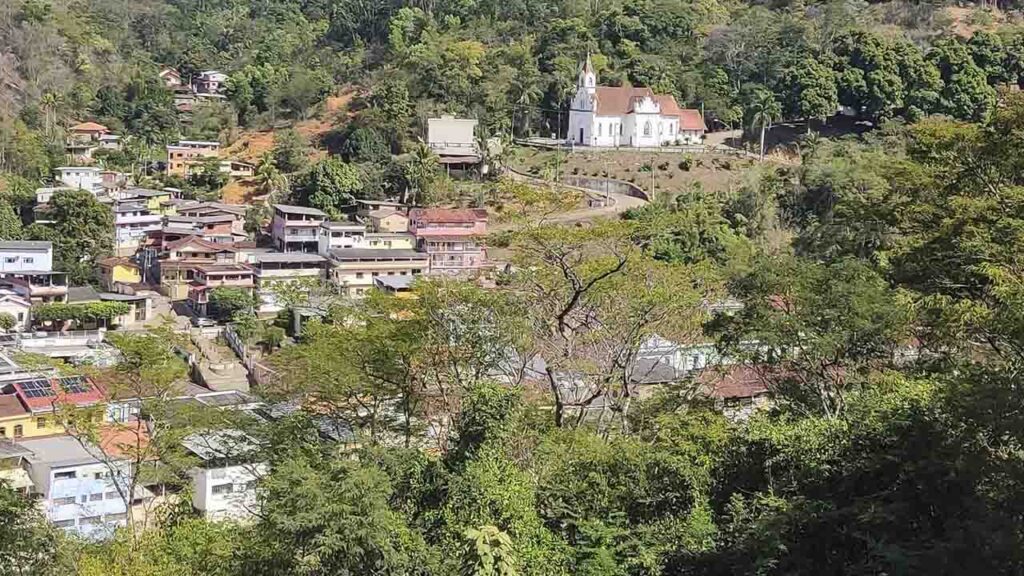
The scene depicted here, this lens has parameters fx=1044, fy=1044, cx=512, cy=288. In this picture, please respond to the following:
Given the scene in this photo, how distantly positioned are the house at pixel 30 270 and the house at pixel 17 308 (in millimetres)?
704

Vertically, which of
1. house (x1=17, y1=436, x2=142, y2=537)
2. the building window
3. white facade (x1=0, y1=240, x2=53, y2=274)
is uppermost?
white facade (x1=0, y1=240, x2=53, y2=274)

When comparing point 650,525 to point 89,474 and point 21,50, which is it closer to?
point 89,474

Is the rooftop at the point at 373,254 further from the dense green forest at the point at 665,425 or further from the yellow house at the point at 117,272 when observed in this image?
the dense green forest at the point at 665,425

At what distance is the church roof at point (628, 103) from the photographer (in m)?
43.1

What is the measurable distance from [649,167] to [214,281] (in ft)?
56.6

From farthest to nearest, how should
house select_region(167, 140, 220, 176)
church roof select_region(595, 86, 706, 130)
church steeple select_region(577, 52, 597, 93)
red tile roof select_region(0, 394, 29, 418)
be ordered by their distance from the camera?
church roof select_region(595, 86, 706, 130), church steeple select_region(577, 52, 597, 93), house select_region(167, 140, 220, 176), red tile roof select_region(0, 394, 29, 418)

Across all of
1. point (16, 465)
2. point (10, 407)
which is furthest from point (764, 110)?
point (16, 465)

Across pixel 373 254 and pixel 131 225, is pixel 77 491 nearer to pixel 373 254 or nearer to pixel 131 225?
pixel 373 254

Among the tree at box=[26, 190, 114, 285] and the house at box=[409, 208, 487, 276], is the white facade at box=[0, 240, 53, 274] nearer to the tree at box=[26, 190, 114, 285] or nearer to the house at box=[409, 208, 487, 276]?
the tree at box=[26, 190, 114, 285]

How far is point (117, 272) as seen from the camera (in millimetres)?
31844

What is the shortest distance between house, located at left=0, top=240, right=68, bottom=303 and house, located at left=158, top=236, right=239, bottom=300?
294cm

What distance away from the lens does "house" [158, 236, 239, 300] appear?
104ft

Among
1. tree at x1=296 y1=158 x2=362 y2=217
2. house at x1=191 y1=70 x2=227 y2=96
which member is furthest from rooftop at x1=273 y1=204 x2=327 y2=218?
house at x1=191 y1=70 x2=227 y2=96

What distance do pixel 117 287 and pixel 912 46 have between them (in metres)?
30.6
